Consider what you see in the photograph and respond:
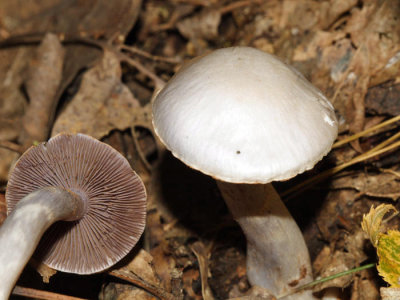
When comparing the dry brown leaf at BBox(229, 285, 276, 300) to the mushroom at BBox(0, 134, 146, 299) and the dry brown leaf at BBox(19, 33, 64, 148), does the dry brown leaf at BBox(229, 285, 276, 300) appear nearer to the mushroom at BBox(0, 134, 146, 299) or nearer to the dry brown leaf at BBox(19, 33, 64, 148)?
the mushroom at BBox(0, 134, 146, 299)

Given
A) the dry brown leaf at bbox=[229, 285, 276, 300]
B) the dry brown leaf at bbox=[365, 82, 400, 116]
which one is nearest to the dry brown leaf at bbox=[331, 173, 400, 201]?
the dry brown leaf at bbox=[365, 82, 400, 116]

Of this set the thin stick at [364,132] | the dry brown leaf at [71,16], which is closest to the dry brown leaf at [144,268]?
the thin stick at [364,132]

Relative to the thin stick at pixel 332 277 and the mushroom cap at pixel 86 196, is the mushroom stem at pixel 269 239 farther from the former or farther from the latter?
the mushroom cap at pixel 86 196

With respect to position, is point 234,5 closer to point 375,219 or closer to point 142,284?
point 375,219

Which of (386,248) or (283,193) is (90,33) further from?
(386,248)

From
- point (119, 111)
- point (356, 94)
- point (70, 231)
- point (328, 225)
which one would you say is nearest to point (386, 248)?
point (328, 225)

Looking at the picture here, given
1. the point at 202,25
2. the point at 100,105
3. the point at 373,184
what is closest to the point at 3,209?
the point at 100,105
